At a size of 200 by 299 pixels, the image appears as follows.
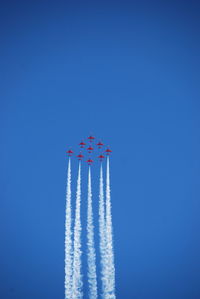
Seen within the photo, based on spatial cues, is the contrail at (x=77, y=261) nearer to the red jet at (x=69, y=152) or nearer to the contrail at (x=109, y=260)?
the contrail at (x=109, y=260)

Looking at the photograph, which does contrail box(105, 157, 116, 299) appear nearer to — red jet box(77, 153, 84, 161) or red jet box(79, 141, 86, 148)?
red jet box(77, 153, 84, 161)

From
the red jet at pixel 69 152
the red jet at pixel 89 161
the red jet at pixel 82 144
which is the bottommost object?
the red jet at pixel 89 161

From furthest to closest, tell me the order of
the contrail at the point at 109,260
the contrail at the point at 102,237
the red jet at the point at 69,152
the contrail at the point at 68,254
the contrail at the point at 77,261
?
1. the red jet at the point at 69,152
2. the contrail at the point at 102,237
3. the contrail at the point at 109,260
4. the contrail at the point at 68,254
5. the contrail at the point at 77,261

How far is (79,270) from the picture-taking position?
424 inches

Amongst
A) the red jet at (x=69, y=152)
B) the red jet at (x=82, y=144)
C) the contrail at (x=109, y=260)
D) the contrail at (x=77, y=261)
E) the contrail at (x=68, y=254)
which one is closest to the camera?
the contrail at (x=77, y=261)

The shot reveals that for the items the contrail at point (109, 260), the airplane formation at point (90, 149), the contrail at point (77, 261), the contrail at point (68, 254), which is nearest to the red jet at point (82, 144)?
the airplane formation at point (90, 149)

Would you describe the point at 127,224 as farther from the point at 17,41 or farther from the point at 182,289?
the point at 17,41

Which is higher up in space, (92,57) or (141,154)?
(92,57)

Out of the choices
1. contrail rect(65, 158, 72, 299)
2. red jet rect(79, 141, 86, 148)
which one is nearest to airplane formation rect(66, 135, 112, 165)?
red jet rect(79, 141, 86, 148)

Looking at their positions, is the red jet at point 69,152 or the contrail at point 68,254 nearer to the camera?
the contrail at point 68,254

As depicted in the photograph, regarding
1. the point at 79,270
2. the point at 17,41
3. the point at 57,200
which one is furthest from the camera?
the point at 17,41

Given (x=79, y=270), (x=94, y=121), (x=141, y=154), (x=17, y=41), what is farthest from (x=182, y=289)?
(x=17, y=41)

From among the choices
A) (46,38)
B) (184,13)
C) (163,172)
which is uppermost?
(184,13)

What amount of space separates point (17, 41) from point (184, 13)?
7648mm
